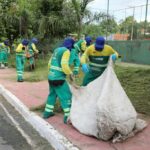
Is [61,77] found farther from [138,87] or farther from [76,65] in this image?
[76,65]

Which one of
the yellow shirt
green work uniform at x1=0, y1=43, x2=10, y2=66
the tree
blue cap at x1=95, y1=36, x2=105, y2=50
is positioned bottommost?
green work uniform at x1=0, y1=43, x2=10, y2=66

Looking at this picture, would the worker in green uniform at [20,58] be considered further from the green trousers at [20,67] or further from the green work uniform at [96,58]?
the green work uniform at [96,58]

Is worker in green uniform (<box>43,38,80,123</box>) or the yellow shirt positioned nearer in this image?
worker in green uniform (<box>43,38,80,123</box>)

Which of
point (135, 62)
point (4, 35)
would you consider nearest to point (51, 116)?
point (135, 62)

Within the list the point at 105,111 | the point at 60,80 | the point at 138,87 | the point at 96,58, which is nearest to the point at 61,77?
the point at 60,80

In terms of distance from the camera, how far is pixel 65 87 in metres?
7.85

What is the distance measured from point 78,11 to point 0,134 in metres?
14.8

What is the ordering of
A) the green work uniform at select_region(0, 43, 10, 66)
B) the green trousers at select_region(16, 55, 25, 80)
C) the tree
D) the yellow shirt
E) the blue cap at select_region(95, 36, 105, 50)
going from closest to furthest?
the blue cap at select_region(95, 36, 105, 50) → the yellow shirt → the green trousers at select_region(16, 55, 25, 80) → the tree → the green work uniform at select_region(0, 43, 10, 66)

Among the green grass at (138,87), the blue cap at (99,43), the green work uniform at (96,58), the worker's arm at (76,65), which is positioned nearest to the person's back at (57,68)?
the green work uniform at (96,58)

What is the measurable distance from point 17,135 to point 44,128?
20.9 inches

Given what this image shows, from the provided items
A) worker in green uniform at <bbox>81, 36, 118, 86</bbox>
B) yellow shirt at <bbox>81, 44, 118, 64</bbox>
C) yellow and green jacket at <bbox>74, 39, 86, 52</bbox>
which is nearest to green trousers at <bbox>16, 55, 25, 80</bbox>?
yellow and green jacket at <bbox>74, 39, 86, 52</bbox>

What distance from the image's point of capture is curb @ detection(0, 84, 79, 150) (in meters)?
6.39

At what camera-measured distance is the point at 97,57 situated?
8.33 metres

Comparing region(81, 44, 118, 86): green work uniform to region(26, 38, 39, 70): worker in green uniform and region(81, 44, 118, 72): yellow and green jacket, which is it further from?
region(26, 38, 39, 70): worker in green uniform
